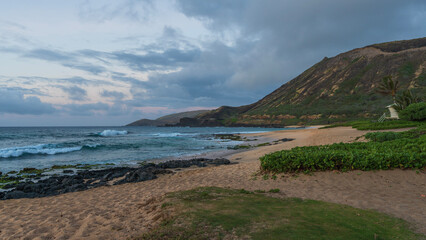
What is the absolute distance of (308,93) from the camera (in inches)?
6265

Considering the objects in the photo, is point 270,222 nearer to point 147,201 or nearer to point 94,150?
point 147,201

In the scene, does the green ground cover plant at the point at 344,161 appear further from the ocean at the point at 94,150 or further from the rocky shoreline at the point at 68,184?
the ocean at the point at 94,150

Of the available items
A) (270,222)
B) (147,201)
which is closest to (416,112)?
(270,222)

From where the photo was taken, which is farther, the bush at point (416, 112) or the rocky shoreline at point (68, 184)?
the bush at point (416, 112)

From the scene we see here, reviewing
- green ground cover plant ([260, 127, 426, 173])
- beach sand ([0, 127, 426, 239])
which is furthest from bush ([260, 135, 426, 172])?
beach sand ([0, 127, 426, 239])

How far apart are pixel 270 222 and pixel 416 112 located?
114ft

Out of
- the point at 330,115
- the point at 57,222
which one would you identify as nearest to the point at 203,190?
the point at 57,222

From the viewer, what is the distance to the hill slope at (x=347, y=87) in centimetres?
10905

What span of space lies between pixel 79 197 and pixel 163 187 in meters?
3.30

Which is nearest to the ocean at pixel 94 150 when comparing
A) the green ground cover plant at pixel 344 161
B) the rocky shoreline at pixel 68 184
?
the rocky shoreline at pixel 68 184

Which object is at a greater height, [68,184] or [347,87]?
[347,87]

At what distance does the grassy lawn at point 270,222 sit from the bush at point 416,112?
104 feet

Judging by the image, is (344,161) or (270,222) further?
(344,161)

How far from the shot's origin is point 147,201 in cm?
737
